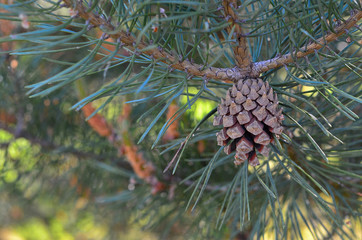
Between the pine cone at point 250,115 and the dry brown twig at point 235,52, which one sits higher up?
the dry brown twig at point 235,52

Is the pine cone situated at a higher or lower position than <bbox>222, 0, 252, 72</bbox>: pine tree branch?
lower

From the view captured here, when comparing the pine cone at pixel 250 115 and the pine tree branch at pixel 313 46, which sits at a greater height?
the pine tree branch at pixel 313 46
